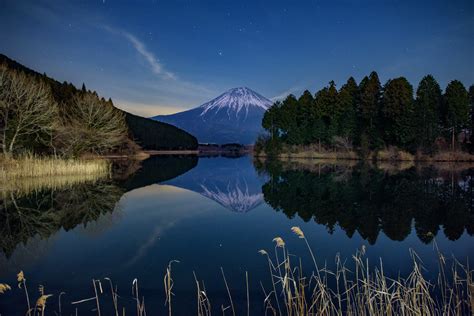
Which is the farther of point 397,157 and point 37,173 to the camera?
point 397,157

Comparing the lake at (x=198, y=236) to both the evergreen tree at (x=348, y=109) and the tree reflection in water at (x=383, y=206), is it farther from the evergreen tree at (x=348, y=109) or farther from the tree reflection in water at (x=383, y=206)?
the evergreen tree at (x=348, y=109)

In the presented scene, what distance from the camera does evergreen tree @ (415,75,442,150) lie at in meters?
39.2

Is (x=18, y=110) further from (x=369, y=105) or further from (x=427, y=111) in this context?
(x=427, y=111)

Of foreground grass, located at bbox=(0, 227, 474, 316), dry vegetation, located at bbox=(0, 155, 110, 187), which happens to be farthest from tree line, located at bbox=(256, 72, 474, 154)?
foreground grass, located at bbox=(0, 227, 474, 316)

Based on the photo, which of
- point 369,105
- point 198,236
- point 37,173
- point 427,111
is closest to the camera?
point 198,236

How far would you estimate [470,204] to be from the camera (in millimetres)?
11688

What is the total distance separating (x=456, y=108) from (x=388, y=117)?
739 cm

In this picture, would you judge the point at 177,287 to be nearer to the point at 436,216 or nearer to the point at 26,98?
the point at 436,216

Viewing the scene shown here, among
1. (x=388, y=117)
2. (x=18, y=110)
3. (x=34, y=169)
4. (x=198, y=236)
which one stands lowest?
(x=198, y=236)

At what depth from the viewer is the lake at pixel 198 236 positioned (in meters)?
5.02

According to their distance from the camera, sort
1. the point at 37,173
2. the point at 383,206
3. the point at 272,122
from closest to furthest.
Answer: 1. the point at 383,206
2. the point at 37,173
3. the point at 272,122

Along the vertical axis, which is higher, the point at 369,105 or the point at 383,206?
the point at 369,105

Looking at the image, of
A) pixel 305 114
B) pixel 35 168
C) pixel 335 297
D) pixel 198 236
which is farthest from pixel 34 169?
pixel 305 114

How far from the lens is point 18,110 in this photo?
74.9 feet
